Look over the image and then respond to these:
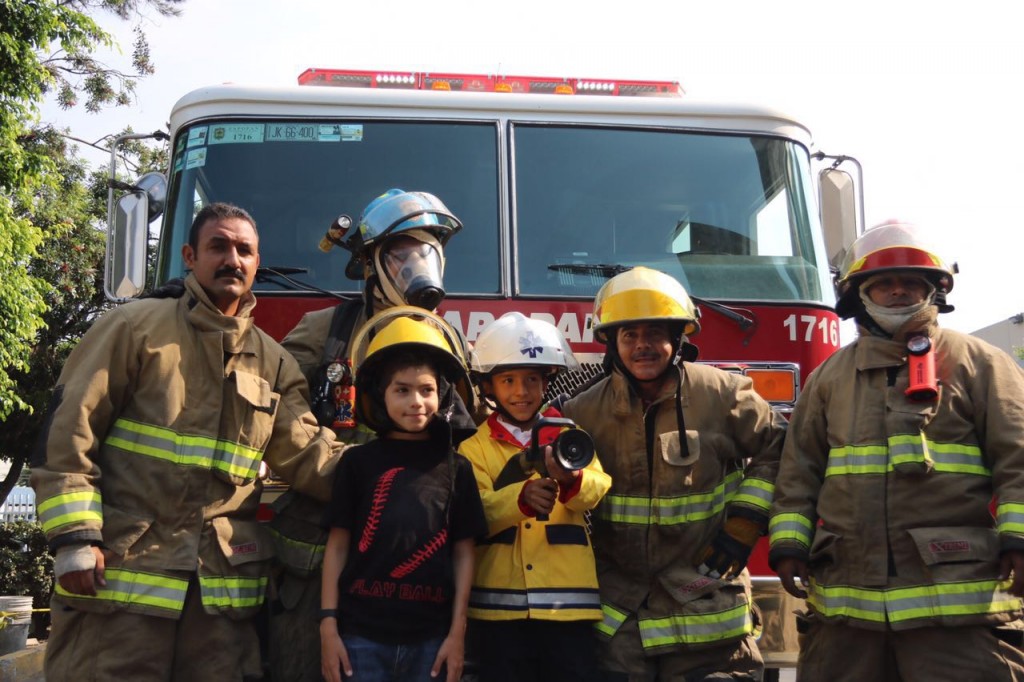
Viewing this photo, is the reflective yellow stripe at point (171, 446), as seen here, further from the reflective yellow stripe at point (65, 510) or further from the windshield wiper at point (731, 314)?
the windshield wiper at point (731, 314)

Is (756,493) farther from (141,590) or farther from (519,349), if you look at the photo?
(141,590)

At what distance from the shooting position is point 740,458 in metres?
3.72

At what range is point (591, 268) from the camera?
4785mm

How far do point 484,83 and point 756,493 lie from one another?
291cm

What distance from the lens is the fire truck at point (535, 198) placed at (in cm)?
468

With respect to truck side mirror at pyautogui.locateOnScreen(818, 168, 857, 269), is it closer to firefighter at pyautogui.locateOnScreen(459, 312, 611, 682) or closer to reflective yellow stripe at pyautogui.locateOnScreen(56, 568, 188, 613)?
firefighter at pyautogui.locateOnScreen(459, 312, 611, 682)

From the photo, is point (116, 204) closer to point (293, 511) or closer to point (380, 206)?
point (380, 206)

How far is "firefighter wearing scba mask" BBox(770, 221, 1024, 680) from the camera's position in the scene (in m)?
3.12

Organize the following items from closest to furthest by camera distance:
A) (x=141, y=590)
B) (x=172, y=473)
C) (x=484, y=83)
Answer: (x=141, y=590) → (x=172, y=473) → (x=484, y=83)

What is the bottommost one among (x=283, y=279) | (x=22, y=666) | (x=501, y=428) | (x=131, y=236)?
(x=22, y=666)

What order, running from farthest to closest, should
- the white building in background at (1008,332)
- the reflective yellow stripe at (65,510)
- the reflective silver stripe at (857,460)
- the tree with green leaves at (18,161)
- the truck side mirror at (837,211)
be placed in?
the white building in background at (1008,332)
the tree with green leaves at (18,161)
the truck side mirror at (837,211)
the reflective silver stripe at (857,460)
the reflective yellow stripe at (65,510)

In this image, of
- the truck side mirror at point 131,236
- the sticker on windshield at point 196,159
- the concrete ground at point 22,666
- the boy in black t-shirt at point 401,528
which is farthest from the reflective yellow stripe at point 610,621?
the concrete ground at point 22,666

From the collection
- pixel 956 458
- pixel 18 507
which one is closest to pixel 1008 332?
pixel 18 507

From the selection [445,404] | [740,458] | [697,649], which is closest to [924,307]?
[740,458]
